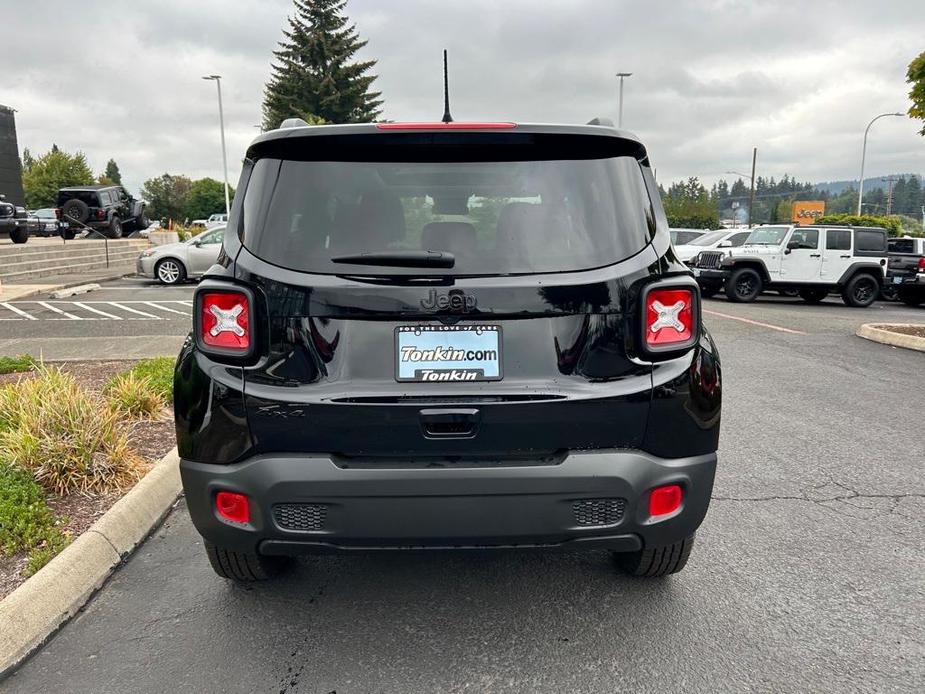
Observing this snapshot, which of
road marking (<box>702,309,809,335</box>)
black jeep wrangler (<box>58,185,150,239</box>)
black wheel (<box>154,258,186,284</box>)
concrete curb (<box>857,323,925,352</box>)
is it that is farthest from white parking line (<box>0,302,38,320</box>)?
black jeep wrangler (<box>58,185,150,239</box>)

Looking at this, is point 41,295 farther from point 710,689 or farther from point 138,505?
point 710,689

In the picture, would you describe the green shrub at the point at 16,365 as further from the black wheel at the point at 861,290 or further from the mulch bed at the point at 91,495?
the black wheel at the point at 861,290

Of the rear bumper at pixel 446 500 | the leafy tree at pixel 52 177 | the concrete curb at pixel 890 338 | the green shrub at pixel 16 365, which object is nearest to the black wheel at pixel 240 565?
the rear bumper at pixel 446 500

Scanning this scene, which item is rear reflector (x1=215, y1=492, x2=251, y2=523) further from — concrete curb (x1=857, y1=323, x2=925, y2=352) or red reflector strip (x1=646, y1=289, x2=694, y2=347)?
concrete curb (x1=857, y1=323, x2=925, y2=352)

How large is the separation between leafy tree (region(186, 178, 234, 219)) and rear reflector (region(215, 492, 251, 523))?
99727 millimetres

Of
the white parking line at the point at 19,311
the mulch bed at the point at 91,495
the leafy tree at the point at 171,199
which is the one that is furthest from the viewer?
the leafy tree at the point at 171,199

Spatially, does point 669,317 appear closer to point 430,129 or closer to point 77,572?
Answer: point 430,129

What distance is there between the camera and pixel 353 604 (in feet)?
9.33

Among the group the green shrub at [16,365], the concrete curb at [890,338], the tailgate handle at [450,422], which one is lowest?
the concrete curb at [890,338]

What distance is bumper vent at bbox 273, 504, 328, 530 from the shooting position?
7.45 feet

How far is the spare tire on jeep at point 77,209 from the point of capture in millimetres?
26359

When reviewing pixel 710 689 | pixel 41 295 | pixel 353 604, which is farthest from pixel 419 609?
pixel 41 295

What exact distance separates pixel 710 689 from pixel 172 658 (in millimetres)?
1874

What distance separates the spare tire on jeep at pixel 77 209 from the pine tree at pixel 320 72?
28.8m
